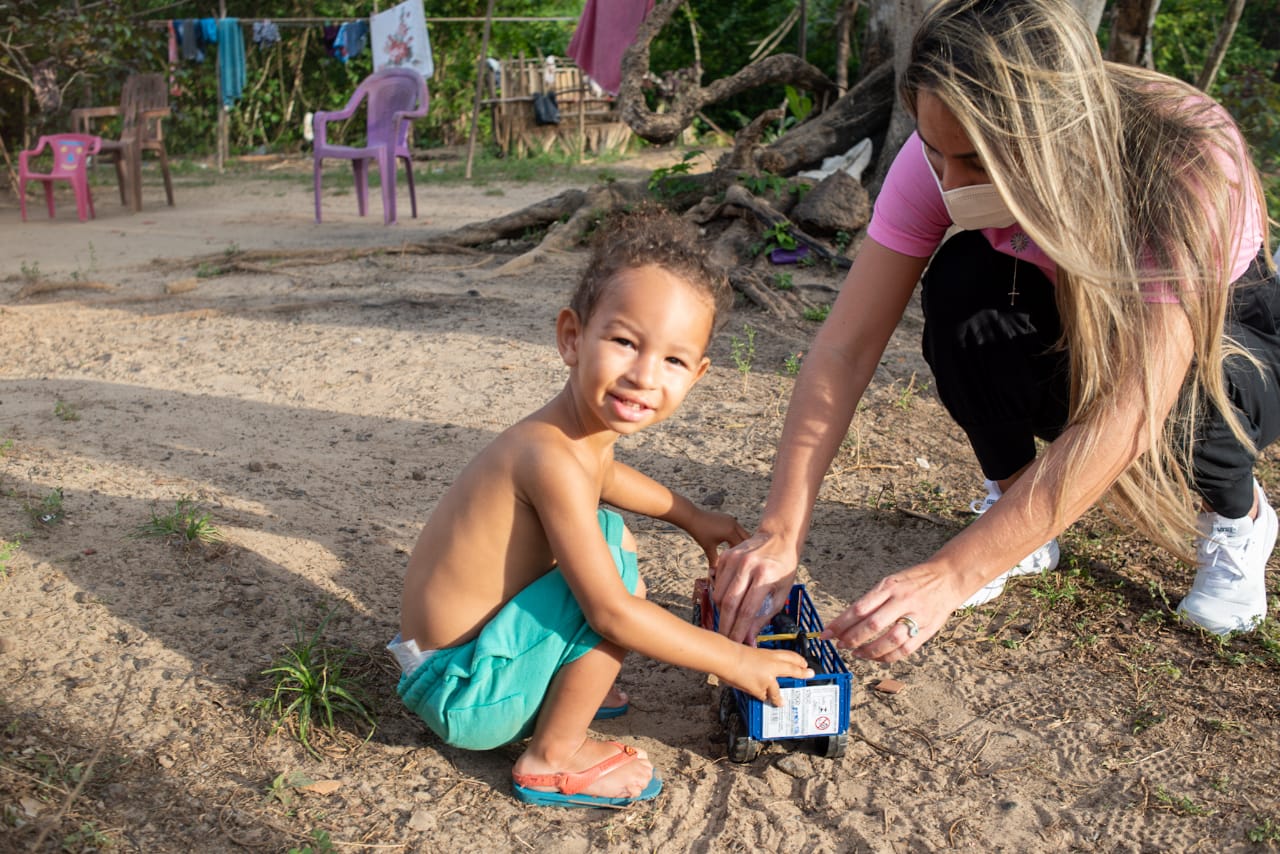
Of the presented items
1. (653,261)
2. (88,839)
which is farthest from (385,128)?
(88,839)

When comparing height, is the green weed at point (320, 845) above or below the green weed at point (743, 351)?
below

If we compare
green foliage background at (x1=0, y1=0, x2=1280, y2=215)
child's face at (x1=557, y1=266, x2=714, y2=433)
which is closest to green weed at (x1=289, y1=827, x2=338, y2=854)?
child's face at (x1=557, y1=266, x2=714, y2=433)

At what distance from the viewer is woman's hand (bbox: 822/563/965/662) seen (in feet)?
5.68

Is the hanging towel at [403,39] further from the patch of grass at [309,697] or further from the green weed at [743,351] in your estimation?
the patch of grass at [309,697]

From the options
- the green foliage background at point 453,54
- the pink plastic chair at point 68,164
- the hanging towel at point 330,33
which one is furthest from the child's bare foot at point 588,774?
the hanging towel at point 330,33

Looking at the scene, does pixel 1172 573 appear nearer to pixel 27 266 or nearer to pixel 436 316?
pixel 436 316

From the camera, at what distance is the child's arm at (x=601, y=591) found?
5.65 ft

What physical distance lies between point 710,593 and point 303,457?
165 cm

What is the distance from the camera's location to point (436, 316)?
4945mm

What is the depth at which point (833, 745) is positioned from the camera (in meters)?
1.95

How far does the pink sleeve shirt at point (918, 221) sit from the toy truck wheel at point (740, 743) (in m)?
1.01

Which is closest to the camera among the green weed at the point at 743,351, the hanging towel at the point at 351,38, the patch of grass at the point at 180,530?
the patch of grass at the point at 180,530

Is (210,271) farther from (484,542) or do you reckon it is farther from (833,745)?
(833,745)

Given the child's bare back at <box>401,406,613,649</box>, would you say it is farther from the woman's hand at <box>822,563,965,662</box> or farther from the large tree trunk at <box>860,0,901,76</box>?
the large tree trunk at <box>860,0,901,76</box>
